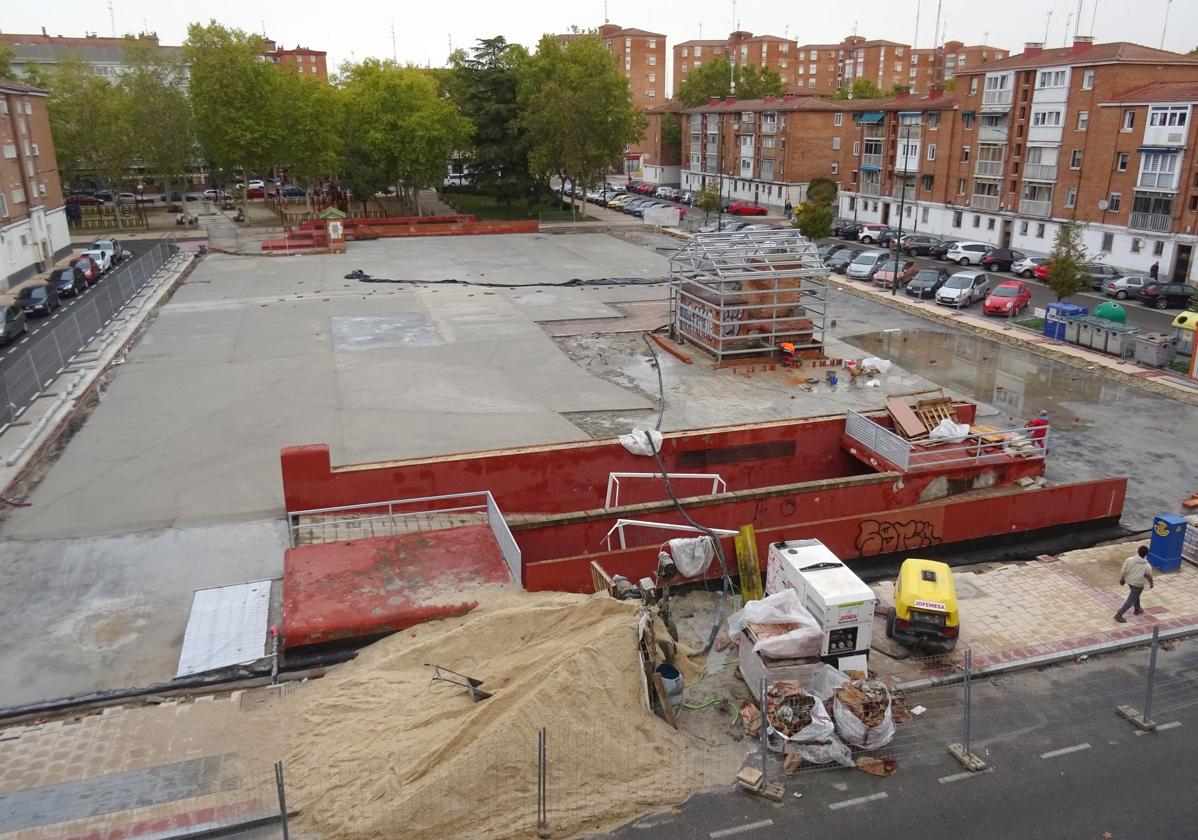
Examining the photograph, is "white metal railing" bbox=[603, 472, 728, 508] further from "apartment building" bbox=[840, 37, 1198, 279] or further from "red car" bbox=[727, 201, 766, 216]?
"red car" bbox=[727, 201, 766, 216]

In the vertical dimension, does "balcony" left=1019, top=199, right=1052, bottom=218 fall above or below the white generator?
above

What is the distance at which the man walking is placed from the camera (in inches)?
469

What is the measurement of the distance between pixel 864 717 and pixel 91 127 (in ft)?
194

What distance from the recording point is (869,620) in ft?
33.8

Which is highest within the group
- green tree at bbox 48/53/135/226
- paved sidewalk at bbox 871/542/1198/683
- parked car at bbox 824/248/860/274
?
green tree at bbox 48/53/135/226

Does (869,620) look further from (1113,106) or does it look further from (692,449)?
(1113,106)

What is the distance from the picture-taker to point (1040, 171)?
4544 cm

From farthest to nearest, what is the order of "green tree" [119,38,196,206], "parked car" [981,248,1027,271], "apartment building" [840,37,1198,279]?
"green tree" [119,38,196,206] < "parked car" [981,248,1027,271] < "apartment building" [840,37,1198,279]

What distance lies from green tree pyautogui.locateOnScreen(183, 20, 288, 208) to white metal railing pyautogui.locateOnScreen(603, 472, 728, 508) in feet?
155

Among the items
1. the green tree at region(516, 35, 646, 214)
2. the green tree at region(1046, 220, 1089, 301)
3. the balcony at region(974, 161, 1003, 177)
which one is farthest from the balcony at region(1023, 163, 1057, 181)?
the green tree at region(516, 35, 646, 214)

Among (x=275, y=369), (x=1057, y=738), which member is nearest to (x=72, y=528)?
(x=275, y=369)

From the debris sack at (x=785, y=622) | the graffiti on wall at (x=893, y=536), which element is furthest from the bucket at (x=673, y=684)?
the graffiti on wall at (x=893, y=536)

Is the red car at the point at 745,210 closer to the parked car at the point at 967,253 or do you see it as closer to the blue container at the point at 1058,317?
the parked car at the point at 967,253

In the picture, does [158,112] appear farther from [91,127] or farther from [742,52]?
[742,52]
